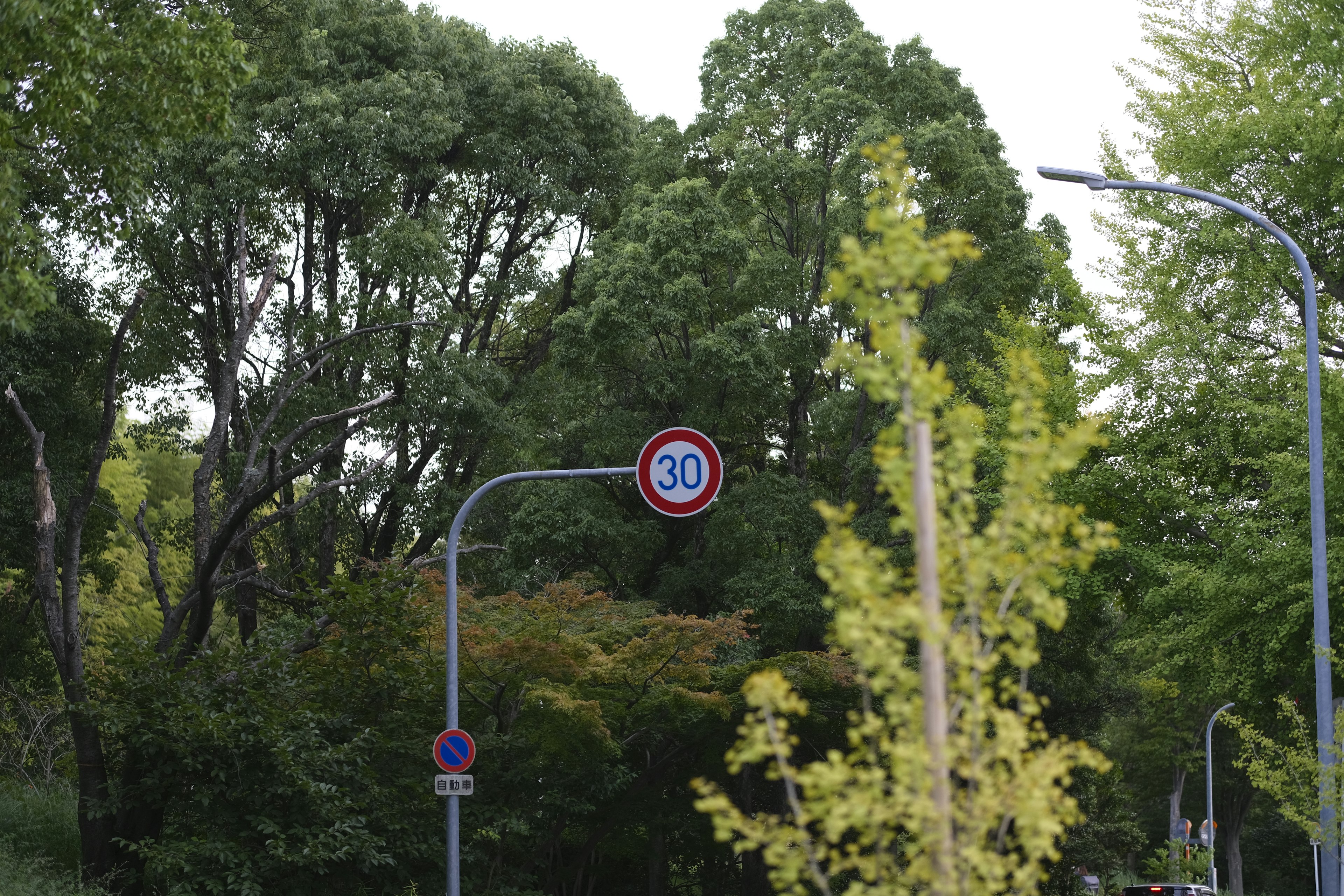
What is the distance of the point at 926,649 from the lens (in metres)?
3.79

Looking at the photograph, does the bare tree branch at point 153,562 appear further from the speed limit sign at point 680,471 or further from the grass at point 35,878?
the speed limit sign at point 680,471

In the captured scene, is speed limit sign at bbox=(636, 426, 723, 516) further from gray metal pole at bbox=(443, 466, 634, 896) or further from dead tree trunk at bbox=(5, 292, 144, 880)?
dead tree trunk at bbox=(5, 292, 144, 880)

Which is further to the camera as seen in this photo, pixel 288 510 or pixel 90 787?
pixel 288 510

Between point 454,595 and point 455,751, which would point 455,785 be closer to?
point 455,751

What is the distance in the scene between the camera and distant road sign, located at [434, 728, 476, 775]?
1116 centimetres

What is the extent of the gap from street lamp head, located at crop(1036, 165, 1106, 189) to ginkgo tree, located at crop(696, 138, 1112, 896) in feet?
25.6

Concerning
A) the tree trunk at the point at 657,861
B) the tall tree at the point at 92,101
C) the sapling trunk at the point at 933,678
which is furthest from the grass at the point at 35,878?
the sapling trunk at the point at 933,678

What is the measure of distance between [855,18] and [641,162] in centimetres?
533

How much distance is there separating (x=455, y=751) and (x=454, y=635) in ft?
3.56

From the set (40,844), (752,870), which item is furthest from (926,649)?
(752,870)

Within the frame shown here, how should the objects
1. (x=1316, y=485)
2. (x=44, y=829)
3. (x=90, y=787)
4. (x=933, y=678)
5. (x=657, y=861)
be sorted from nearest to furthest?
(x=933, y=678) < (x=1316, y=485) < (x=90, y=787) < (x=44, y=829) < (x=657, y=861)

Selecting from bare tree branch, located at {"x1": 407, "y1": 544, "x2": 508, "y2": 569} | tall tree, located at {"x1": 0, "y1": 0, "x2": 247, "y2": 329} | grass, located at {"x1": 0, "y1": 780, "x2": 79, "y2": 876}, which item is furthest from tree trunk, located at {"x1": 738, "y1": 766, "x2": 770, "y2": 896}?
tall tree, located at {"x1": 0, "y1": 0, "x2": 247, "y2": 329}

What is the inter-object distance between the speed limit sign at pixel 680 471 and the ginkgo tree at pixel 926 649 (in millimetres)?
5319

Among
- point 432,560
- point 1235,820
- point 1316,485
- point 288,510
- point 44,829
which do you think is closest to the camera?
point 1316,485
